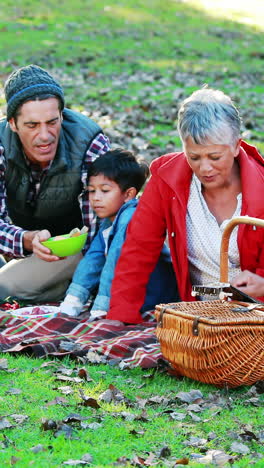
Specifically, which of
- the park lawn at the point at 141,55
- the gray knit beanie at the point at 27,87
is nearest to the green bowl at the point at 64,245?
the gray knit beanie at the point at 27,87

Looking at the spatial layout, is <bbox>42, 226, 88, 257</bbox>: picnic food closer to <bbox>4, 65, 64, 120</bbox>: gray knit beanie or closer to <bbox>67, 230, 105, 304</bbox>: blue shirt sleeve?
<bbox>67, 230, 105, 304</bbox>: blue shirt sleeve

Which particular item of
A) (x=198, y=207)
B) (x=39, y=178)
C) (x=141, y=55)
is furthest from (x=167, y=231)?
(x=141, y=55)

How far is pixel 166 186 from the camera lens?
5.23 meters

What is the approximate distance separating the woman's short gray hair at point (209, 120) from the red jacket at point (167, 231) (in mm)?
338

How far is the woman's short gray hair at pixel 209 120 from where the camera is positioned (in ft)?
15.3

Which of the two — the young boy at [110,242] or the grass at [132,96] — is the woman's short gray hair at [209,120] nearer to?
the young boy at [110,242]

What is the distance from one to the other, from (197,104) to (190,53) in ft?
40.6

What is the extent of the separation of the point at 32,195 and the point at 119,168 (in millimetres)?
736

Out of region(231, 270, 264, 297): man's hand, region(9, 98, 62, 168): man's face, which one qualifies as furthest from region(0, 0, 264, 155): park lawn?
region(231, 270, 264, 297): man's hand

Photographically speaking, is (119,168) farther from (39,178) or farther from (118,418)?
(118,418)

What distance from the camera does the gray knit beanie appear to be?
222 inches

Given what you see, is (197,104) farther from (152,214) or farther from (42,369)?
(42,369)

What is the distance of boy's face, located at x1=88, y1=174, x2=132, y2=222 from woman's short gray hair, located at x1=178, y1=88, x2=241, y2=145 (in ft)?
4.02

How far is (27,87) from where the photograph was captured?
5.65 m
